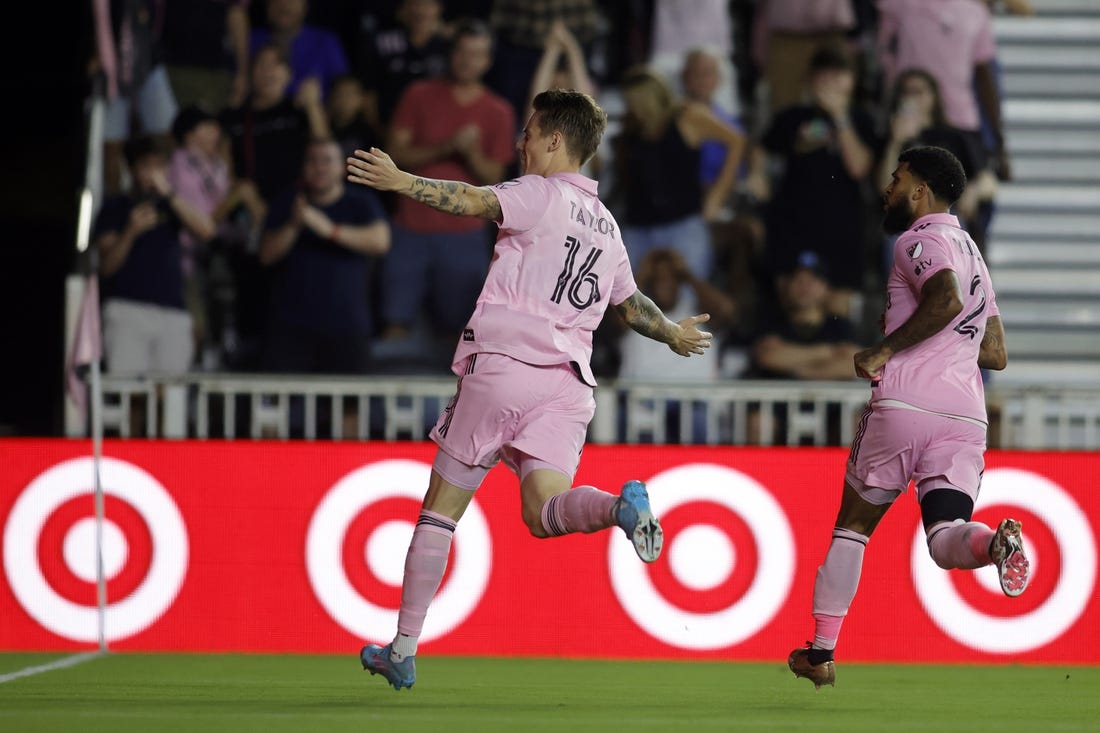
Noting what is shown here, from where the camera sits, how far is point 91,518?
874 cm

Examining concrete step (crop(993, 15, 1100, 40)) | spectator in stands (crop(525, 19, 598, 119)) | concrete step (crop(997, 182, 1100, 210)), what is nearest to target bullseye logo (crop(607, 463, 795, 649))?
spectator in stands (crop(525, 19, 598, 119))

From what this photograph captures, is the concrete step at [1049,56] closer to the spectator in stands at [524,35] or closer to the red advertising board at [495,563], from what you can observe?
the spectator in stands at [524,35]

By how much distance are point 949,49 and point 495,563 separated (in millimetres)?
5310

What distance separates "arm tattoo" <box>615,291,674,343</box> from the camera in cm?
655

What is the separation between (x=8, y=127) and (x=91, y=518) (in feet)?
21.0

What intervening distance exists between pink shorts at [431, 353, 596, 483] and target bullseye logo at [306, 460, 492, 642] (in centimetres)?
262

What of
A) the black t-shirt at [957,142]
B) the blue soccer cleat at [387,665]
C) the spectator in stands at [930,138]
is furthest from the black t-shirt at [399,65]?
the blue soccer cleat at [387,665]

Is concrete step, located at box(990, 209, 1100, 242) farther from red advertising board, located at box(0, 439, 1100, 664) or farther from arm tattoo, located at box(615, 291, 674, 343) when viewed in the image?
arm tattoo, located at box(615, 291, 674, 343)

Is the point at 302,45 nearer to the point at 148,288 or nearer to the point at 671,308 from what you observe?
the point at 148,288

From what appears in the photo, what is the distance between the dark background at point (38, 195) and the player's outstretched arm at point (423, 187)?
8047 millimetres

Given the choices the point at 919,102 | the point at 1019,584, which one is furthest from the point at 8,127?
the point at 1019,584

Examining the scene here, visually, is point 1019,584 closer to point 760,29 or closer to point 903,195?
point 903,195

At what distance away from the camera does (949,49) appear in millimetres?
11859

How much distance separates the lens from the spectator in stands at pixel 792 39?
12.2 meters
